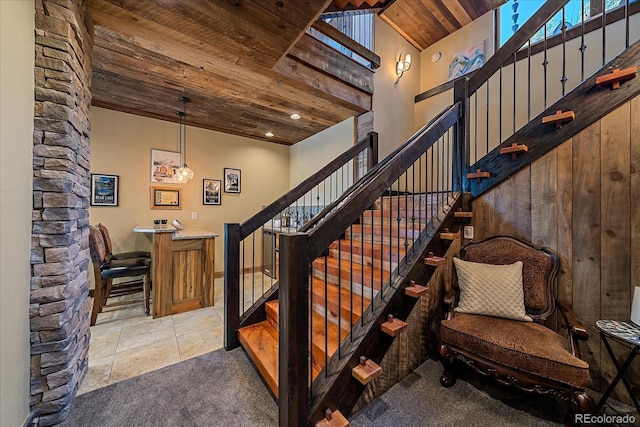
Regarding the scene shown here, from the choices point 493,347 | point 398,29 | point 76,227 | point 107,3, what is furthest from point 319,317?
point 398,29

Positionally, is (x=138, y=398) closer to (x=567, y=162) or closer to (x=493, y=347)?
(x=493, y=347)

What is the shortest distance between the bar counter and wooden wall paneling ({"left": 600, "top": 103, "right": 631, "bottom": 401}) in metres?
3.64

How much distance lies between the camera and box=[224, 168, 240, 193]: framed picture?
4.69 m

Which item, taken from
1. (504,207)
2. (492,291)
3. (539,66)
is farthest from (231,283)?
(539,66)

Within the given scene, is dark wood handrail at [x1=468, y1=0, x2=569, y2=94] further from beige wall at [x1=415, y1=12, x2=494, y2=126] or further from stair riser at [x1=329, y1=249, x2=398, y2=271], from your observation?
beige wall at [x1=415, y1=12, x2=494, y2=126]

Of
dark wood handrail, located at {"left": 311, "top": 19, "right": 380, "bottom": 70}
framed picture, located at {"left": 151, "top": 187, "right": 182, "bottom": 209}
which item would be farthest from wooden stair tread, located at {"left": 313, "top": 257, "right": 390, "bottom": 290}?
framed picture, located at {"left": 151, "top": 187, "right": 182, "bottom": 209}

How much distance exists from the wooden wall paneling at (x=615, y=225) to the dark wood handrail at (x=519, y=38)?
97cm

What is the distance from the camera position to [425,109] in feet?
14.5

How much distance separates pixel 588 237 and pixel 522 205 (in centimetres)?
43

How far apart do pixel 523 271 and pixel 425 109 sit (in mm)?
3473

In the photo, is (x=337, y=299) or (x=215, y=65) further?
(x=215, y=65)

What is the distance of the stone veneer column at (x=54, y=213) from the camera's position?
141 centimetres

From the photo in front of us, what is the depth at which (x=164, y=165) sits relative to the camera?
4.06 m

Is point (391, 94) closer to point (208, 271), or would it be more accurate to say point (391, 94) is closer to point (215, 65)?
point (215, 65)
